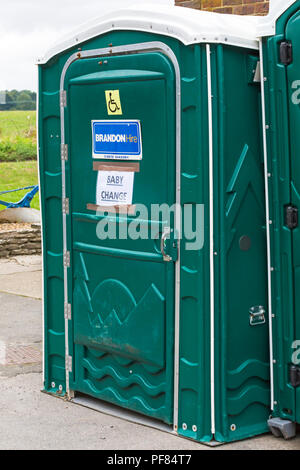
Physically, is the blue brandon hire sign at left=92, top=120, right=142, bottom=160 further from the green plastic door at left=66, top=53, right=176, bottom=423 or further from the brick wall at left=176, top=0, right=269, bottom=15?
the brick wall at left=176, top=0, right=269, bottom=15

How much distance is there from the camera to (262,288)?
5047 millimetres

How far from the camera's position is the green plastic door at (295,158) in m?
4.64

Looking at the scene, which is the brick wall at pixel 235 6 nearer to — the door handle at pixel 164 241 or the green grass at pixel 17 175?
the door handle at pixel 164 241

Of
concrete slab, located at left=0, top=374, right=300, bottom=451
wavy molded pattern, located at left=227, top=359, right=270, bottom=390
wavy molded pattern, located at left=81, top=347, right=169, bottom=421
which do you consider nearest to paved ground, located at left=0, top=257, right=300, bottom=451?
concrete slab, located at left=0, top=374, right=300, bottom=451

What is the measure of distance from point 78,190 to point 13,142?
1072 cm

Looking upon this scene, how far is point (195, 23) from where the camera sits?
4684 mm

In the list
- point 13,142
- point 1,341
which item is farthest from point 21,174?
point 1,341

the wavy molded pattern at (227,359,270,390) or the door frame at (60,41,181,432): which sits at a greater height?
the door frame at (60,41,181,432)

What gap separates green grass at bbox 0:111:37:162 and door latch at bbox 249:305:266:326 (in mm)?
10527

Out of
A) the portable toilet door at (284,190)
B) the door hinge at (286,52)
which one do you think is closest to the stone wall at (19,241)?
the portable toilet door at (284,190)

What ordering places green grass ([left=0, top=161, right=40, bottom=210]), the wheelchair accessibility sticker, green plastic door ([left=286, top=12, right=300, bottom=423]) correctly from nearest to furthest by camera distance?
green plastic door ([left=286, top=12, right=300, bottom=423]) → the wheelchair accessibility sticker → green grass ([left=0, top=161, right=40, bottom=210])

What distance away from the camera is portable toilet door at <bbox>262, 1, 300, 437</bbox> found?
15.4 ft

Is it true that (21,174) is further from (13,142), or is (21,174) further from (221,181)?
(221,181)

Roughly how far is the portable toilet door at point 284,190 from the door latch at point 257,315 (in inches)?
4.0
